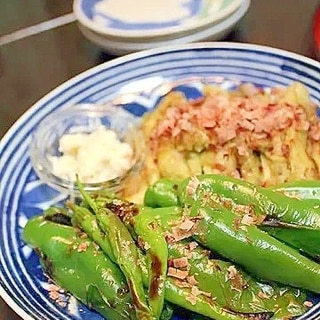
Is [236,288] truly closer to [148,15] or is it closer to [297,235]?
[297,235]

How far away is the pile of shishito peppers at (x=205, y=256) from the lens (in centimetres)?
99

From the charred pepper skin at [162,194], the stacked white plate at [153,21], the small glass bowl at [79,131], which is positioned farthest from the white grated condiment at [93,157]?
the stacked white plate at [153,21]

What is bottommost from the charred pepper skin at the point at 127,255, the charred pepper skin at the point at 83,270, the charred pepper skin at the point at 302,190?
the charred pepper skin at the point at 83,270

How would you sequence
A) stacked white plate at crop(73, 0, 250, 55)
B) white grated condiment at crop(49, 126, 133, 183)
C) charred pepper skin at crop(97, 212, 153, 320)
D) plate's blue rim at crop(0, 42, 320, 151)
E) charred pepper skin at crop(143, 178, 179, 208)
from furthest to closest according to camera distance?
stacked white plate at crop(73, 0, 250, 55) < plate's blue rim at crop(0, 42, 320, 151) < white grated condiment at crop(49, 126, 133, 183) < charred pepper skin at crop(143, 178, 179, 208) < charred pepper skin at crop(97, 212, 153, 320)

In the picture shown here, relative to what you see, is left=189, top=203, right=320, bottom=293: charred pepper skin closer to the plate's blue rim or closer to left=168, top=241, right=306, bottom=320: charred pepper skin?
left=168, top=241, right=306, bottom=320: charred pepper skin

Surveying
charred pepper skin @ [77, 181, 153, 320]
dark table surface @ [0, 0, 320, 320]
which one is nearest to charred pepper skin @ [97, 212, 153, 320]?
charred pepper skin @ [77, 181, 153, 320]

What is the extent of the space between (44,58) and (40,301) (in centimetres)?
68

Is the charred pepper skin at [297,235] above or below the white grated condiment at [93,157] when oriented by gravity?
above

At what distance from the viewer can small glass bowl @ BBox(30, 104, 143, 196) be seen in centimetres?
126

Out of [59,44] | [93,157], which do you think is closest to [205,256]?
[93,157]

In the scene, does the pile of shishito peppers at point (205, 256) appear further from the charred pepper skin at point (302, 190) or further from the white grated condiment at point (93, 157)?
the white grated condiment at point (93, 157)

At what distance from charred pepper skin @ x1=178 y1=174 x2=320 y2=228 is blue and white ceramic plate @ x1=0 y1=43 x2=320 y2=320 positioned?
11.5 inches

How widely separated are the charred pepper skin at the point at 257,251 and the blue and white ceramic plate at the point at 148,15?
58 centimetres

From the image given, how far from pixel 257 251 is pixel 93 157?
0.37m
